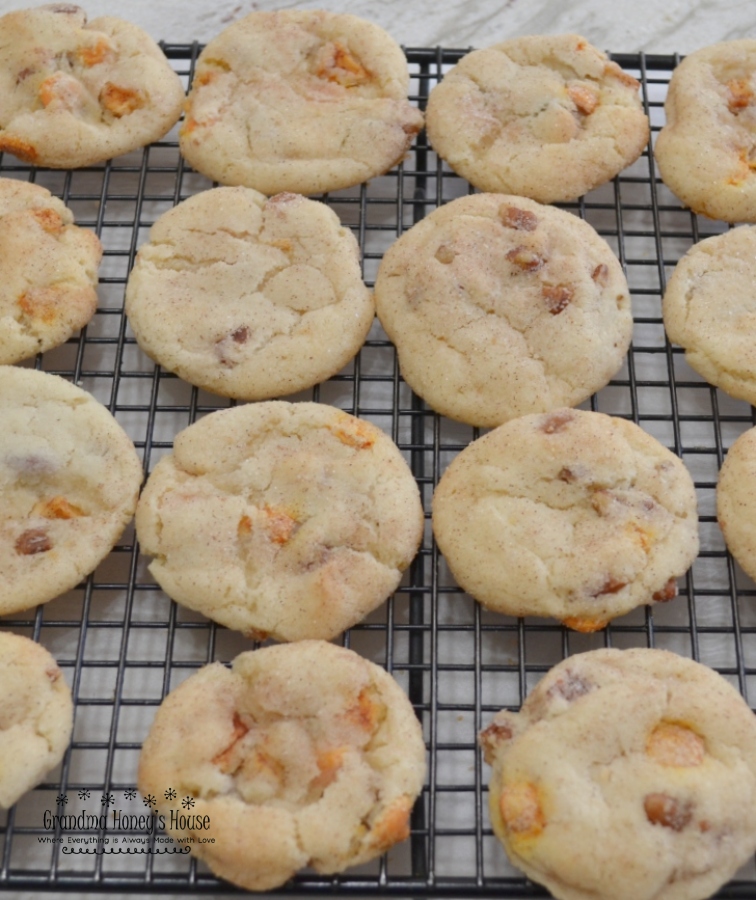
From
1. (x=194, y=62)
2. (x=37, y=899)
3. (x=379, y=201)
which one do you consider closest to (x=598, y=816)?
(x=37, y=899)

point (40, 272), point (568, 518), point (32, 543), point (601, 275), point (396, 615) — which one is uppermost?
point (601, 275)

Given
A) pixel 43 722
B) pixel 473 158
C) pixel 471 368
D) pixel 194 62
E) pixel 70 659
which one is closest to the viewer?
pixel 43 722

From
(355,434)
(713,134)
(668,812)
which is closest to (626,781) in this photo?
(668,812)

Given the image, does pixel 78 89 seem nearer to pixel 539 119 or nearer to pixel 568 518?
pixel 539 119

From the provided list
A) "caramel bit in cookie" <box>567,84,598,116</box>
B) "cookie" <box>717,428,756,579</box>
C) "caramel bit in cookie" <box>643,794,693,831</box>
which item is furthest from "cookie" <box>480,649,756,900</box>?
"caramel bit in cookie" <box>567,84,598,116</box>

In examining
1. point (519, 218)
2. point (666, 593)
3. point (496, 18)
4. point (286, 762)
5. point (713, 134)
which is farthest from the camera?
point (496, 18)

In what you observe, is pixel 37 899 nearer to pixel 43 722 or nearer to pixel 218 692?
pixel 43 722
